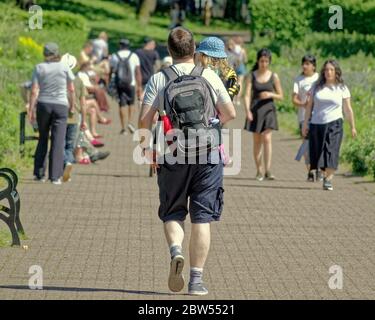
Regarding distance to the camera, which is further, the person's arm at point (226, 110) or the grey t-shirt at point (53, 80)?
the grey t-shirt at point (53, 80)

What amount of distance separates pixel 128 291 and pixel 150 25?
47880mm

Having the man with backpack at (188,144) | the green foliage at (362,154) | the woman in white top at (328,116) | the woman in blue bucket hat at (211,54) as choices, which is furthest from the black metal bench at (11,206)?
the green foliage at (362,154)

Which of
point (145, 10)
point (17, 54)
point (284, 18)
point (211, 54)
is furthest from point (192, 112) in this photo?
point (145, 10)

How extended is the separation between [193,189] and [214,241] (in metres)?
3.06

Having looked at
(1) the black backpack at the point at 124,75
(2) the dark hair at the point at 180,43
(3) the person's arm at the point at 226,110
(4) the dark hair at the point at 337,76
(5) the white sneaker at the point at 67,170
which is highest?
(2) the dark hair at the point at 180,43

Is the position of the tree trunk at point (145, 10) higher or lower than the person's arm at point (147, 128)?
lower

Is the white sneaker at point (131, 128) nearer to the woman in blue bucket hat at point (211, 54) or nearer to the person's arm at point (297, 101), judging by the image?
the person's arm at point (297, 101)

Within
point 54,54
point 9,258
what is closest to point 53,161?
point 54,54

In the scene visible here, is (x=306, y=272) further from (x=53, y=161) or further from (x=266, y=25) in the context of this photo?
(x=266, y=25)

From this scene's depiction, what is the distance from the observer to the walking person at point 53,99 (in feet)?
54.8

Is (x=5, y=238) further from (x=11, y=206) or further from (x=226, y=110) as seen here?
(x=226, y=110)

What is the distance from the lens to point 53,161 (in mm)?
16922

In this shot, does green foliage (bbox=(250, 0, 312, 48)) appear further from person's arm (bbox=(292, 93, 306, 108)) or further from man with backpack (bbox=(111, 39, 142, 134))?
person's arm (bbox=(292, 93, 306, 108))

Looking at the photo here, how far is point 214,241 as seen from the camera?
12562mm
